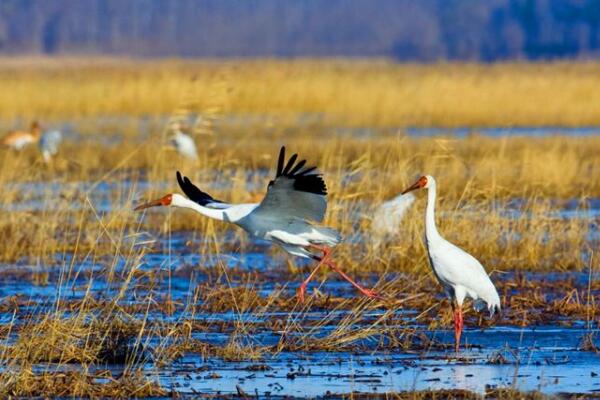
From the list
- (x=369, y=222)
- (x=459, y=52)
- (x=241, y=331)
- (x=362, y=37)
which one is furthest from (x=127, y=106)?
(x=362, y=37)

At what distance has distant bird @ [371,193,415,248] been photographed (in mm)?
11766

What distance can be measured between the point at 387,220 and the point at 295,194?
9.24 ft

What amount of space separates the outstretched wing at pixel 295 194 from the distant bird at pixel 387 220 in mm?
2263

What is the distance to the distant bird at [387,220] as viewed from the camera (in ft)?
38.6

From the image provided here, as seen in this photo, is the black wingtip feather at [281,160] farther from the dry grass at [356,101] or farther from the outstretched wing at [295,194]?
the dry grass at [356,101]

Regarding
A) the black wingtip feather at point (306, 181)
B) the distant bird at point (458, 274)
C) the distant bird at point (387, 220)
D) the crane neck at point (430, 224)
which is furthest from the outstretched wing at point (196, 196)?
the distant bird at point (387, 220)

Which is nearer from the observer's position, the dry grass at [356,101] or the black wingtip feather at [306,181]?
the black wingtip feather at [306,181]

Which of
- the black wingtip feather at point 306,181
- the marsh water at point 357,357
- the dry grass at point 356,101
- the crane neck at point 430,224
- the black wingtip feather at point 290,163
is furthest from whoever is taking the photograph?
the dry grass at point 356,101

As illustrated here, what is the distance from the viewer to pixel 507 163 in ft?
58.6

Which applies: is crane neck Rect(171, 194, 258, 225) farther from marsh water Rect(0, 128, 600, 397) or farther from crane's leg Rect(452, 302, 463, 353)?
crane's leg Rect(452, 302, 463, 353)

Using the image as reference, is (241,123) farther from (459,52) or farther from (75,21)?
(75,21)

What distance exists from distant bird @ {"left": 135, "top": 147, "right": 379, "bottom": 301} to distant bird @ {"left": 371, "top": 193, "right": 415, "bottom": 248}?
1664 mm

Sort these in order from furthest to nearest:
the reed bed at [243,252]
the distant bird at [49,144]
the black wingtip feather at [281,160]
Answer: the distant bird at [49,144], the black wingtip feather at [281,160], the reed bed at [243,252]

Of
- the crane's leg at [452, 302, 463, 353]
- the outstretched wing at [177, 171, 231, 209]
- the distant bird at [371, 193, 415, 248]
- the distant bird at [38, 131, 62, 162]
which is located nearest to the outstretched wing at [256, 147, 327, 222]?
the outstretched wing at [177, 171, 231, 209]
